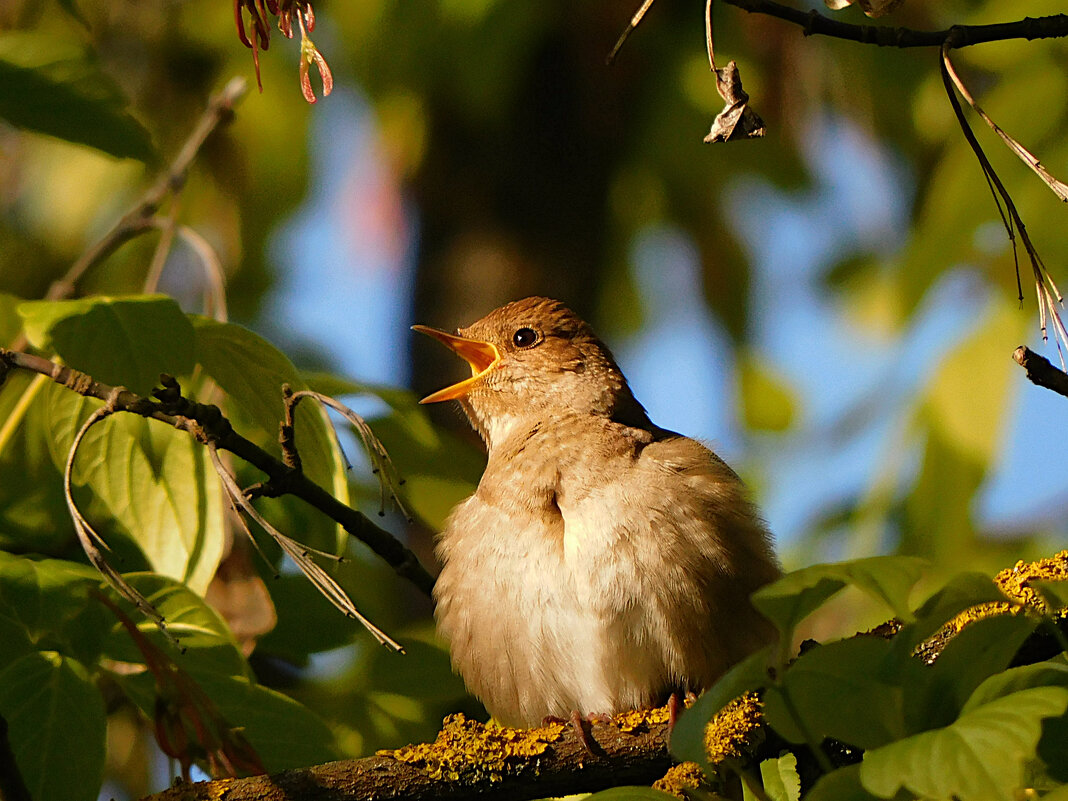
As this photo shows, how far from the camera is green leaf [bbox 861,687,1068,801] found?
1287 millimetres

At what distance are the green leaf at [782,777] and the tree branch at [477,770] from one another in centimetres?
20

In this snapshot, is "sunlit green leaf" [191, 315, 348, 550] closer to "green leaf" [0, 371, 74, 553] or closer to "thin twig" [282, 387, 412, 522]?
"thin twig" [282, 387, 412, 522]

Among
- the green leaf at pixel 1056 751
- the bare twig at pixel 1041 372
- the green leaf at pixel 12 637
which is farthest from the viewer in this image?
A: the green leaf at pixel 12 637

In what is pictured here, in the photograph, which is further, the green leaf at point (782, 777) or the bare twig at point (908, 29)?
the green leaf at point (782, 777)

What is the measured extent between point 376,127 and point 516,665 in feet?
10.7

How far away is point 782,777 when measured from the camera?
2334mm

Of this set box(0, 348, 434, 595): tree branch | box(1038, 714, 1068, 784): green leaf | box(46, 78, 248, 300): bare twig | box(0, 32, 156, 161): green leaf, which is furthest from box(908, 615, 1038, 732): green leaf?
box(46, 78, 248, 300): bare twig

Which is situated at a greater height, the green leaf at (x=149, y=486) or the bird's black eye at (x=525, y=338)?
the bird's black eye at (x=525, y=338)

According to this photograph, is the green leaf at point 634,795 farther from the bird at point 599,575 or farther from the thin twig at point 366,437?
the bird at point 599,575

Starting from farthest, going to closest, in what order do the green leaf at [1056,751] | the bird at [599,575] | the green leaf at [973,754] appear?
1. the bird at [599,575]
2. the green leaf at [1056,751]
3. the green leaf at [973,754]

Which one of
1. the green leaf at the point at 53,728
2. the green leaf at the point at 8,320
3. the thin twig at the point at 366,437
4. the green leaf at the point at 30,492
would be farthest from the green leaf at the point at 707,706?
the green leaf at the point at 8,320

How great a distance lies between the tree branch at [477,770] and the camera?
2.25m

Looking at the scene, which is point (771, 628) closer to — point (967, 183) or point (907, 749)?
point (967, 183)

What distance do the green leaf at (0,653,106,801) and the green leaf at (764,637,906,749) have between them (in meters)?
1.47
